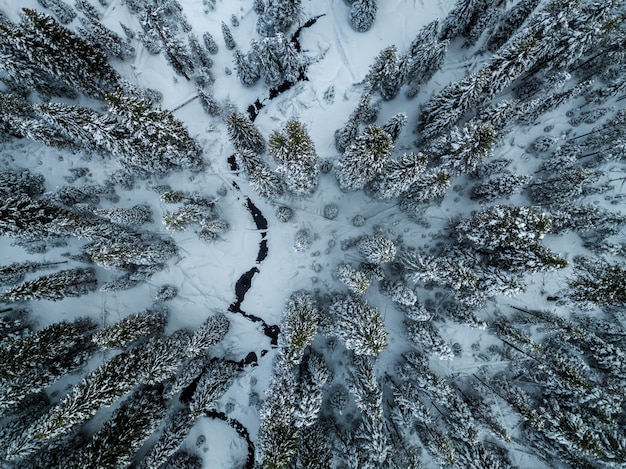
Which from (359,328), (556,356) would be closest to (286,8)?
(359,328)

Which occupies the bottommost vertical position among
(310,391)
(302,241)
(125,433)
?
(310,391)

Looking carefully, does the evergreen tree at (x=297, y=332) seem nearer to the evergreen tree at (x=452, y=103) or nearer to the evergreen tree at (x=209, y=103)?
the evergreen tree at (x=452, y=103)

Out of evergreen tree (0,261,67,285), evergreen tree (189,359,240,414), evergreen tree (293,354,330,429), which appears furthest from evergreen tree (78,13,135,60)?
evergreen tree (293,354,330,429)

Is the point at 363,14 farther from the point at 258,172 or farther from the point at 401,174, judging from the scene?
the point at 258,172

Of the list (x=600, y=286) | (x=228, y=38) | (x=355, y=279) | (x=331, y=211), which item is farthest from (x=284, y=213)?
(x=600, y=286)

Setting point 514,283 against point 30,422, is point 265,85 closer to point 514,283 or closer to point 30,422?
point 514,283

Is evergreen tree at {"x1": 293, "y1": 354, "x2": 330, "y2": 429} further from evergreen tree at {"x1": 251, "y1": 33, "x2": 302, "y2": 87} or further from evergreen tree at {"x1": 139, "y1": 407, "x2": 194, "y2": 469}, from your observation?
evergreen tree at {"x1": 251, "y1": 33, "x2": 302, "y2": 87}

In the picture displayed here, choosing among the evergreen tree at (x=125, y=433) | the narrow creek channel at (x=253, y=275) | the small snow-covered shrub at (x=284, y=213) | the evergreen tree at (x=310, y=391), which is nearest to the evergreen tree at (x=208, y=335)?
the narrow creek channel at (x=253, y=275)
